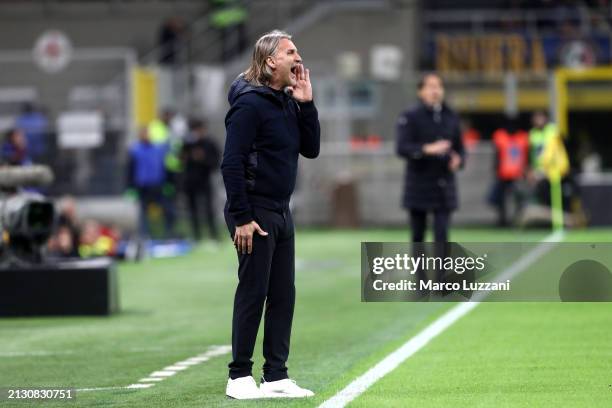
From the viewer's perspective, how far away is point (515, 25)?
126 ft

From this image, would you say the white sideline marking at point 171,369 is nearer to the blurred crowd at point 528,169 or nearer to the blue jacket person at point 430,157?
the blue jacket person at point 430,157

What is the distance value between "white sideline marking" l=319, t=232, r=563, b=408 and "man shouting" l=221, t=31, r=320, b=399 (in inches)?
11.7

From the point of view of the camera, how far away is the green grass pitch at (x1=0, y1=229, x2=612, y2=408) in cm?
906

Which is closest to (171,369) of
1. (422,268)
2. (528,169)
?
(422,268)

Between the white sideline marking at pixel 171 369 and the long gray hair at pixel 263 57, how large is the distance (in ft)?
6.79

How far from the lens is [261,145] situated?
8953mm

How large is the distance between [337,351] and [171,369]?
1.39 metres

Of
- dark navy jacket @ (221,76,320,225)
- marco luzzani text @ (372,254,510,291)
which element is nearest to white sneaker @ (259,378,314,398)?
marco luzzani text @ (372,254,510,291)

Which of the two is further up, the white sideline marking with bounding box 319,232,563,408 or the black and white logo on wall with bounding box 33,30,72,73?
the black and white logo on wall with bounding box 33,30,72,73

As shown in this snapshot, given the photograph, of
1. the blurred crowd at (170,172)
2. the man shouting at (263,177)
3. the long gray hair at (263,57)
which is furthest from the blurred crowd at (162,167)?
the long gray hair at (263,57)

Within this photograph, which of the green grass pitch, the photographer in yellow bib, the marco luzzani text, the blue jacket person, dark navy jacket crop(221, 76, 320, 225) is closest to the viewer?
dark navy jacket crop(221, 76, 320, 225)

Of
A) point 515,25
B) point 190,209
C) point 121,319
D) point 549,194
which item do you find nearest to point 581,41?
point 515,25

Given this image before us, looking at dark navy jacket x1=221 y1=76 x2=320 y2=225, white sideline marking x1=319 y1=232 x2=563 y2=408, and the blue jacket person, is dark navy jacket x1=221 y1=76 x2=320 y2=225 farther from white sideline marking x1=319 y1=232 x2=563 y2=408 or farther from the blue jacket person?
the blue jacket person

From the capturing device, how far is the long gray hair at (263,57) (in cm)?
887
